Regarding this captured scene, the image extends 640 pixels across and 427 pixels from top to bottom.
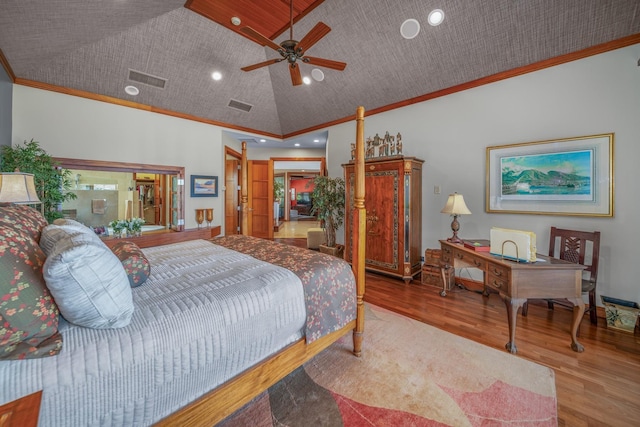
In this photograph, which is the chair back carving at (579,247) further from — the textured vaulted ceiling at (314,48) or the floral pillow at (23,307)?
the floral pillow at (23,307)

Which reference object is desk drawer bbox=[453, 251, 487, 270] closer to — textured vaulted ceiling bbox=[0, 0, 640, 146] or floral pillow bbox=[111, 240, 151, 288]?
textured vaulted ceiling bbox=[0, 0, 640, 146]

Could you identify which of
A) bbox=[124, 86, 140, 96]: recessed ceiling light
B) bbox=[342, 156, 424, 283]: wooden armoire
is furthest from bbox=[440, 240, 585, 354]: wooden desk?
bbox=[124, 86, 140, 96]: recessed ceiling light

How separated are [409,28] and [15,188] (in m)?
4.18

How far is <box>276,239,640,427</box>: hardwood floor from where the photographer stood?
1487 millimetres

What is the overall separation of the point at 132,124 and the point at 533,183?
560 centimetres

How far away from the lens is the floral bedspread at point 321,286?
160cm

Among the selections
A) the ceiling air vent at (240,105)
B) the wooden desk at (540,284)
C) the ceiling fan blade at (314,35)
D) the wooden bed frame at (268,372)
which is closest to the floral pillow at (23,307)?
the wooden bed frame at (268,372)

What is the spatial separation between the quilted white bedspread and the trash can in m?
2.92

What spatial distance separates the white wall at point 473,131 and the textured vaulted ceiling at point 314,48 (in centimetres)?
22

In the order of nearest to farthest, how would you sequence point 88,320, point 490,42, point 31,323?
point 31,323, point 88,320, point 490,42

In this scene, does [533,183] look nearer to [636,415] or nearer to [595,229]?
[595,229]

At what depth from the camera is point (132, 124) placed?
3938 mm

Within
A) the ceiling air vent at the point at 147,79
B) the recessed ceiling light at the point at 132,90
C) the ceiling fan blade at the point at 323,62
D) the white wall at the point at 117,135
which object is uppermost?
the ceiling air vent at the point at 147,79

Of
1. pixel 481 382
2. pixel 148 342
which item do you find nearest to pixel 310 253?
pixel 148 342
